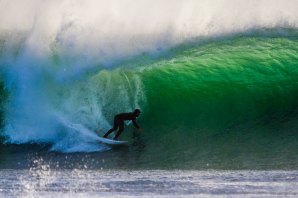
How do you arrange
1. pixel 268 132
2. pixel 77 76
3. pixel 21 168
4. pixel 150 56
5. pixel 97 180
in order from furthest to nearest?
1. pixel 150 56
2. pixel 77 76
3. pixel 268 132
4. pixel 21 168
5. pixel 97 180

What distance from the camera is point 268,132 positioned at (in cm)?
1270

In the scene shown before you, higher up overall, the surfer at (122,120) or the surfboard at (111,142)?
the surfer at (122,120)

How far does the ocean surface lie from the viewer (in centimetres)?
1173

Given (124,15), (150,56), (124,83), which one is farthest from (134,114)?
(124,15)

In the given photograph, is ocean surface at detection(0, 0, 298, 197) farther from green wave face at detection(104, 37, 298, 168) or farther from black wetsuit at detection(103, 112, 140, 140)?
black wetsuit at detection(103, 112, 140, 140)

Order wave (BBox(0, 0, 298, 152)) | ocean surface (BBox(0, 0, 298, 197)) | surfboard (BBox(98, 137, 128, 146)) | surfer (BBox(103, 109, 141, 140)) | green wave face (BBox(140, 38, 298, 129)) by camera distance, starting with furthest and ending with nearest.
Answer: green wave face (BBox(140, 38, 298, 129))
wave (BBox(0, 0, 298, 152))
surfer (BBox(103, 109, 141, 140))
surfboard (BBox(98, 137, 128, 146))
ocean surface (BBox(0, 0, 298, 197))

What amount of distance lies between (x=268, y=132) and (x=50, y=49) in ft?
15.7

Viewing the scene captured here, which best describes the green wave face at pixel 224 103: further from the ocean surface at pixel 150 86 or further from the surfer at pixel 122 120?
the surfer at pixel 122 120

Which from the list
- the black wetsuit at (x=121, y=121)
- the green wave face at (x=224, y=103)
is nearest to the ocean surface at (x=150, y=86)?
the green wave face at (x=224, y=103)

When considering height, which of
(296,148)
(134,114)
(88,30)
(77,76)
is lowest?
(296,148)

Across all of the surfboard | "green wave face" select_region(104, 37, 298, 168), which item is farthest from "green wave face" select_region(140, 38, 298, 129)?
the surfboard

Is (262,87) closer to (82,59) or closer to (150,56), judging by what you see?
(150,56)

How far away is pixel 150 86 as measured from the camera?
14594 mm

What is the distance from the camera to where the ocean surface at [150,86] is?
462 inches
